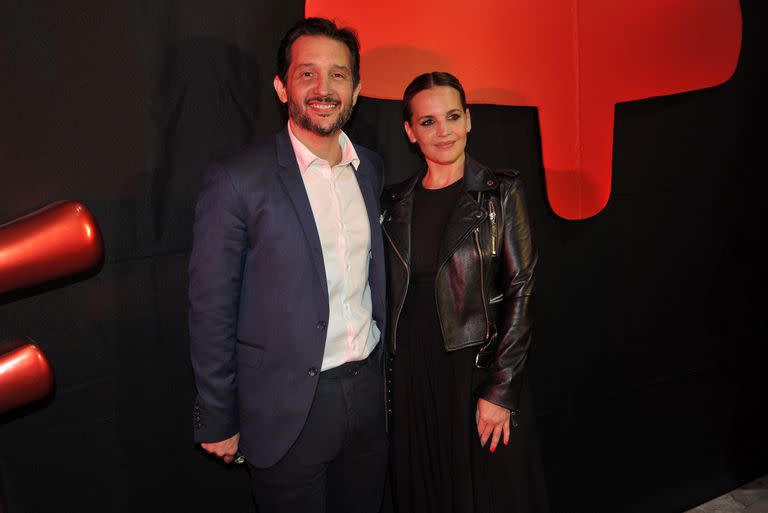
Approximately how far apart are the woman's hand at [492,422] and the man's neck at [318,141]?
71 centimetres

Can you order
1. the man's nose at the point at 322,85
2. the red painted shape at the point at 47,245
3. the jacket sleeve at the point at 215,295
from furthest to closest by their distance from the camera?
1. the man's nose at the point at 322,85
2. the jacket sleeve at the point at 215,295
3. the red painted shape at the point at 47,245

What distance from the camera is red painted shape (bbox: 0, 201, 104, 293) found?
3.05ft

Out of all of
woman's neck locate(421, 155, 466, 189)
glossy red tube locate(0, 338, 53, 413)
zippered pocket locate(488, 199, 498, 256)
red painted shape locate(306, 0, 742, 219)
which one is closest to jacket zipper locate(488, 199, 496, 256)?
zippered pocket locate(488, 199, 498, 256)

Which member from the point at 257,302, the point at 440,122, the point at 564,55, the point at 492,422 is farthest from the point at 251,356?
the point at 564,55

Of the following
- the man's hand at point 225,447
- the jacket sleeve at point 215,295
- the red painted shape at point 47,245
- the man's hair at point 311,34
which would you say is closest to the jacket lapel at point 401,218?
the man's hair at point 311,34

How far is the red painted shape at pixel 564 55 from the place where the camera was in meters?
1.74

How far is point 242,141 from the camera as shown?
5.13ft

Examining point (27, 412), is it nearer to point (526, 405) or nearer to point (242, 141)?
point (242, 141)

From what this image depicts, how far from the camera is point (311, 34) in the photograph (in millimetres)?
1369

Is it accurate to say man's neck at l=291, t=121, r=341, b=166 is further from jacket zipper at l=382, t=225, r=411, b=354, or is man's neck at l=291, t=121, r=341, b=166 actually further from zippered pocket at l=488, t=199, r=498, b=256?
zippered pocket at l=488, t=199, r=498, b=256

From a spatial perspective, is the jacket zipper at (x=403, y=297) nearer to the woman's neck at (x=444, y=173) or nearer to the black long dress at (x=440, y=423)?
the black long dress at (x=440, y=423)

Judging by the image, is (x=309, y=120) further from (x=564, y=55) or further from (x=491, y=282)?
(x=564, y=55)

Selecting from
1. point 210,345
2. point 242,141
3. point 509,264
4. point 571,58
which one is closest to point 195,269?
point 210,345

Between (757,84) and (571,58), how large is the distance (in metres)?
0.99
